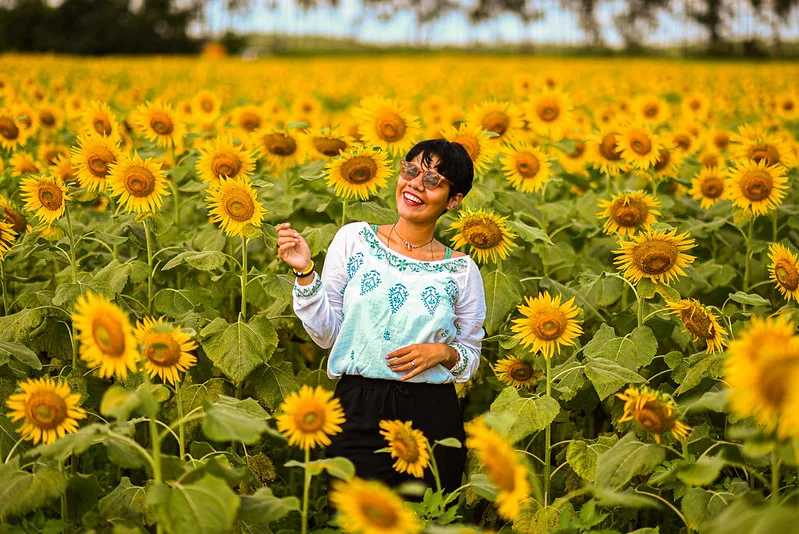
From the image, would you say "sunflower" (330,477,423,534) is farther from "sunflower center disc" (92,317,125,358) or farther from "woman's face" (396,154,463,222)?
"woman's face" (396,154,463,222)

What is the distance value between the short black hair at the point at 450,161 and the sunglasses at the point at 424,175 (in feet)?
0.09

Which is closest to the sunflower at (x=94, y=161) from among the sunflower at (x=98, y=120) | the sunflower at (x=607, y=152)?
the sunflower at (x=98, y=120)

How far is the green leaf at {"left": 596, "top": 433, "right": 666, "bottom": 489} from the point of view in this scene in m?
2.31

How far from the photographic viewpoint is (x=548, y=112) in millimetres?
4684

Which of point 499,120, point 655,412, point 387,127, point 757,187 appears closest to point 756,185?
point 757,187

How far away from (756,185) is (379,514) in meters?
2.64

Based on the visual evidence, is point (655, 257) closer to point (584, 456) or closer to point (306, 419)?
point (584, 456)

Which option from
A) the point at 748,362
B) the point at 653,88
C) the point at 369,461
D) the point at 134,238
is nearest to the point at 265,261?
the point at 134,238

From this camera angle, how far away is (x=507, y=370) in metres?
3.23

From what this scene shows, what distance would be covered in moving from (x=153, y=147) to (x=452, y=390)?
2.36m

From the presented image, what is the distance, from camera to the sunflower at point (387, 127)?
3730 millimetres

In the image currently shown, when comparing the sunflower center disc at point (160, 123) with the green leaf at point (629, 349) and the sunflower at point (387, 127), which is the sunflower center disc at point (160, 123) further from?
the green leaf at point (629, 349)

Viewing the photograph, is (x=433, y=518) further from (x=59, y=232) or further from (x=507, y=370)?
(x=59, y=232)

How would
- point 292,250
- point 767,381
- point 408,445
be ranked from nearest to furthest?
1. point 767,381
2. point 408,445
3. point 292,250
